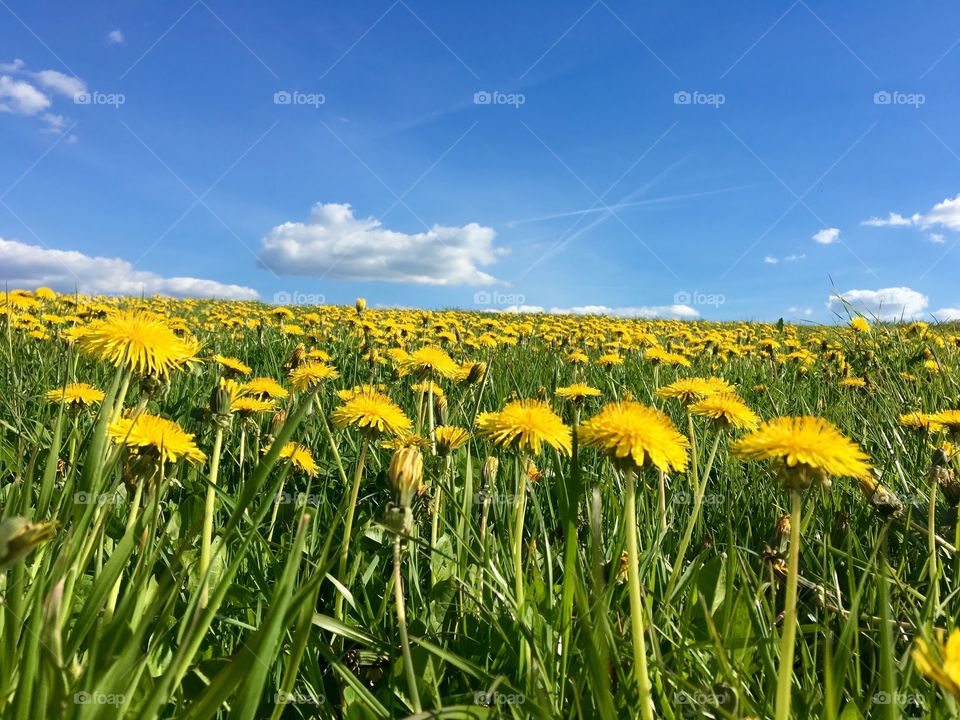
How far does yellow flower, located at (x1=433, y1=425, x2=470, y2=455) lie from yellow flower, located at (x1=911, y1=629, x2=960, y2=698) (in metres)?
1.28

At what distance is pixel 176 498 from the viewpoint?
240cm

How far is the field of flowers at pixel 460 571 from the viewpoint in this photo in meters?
0.84

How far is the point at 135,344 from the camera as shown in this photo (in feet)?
5.25

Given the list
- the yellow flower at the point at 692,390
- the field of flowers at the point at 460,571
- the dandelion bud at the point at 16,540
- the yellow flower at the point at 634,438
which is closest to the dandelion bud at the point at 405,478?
the field of flowers at the point at 460,571

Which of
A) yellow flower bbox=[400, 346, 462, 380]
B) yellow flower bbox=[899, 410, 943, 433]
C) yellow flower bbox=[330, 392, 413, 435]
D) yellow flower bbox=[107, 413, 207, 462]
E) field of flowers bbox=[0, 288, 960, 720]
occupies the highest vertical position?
yellow flower bbox=[400, 346, 462, 380]

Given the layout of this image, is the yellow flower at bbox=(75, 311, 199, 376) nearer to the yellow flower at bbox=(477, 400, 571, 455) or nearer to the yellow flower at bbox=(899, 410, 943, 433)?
the yellow flower at bbox=(477, 400, 571, 455)

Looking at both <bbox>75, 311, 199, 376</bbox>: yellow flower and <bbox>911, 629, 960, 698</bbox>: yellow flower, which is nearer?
<bbox>911, 629, 960, 698</bbox>: yellow flower

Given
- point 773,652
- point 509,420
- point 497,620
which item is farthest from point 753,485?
point 497,620

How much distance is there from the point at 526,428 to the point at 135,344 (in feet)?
3.52

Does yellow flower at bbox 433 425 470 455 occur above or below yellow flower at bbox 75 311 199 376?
below

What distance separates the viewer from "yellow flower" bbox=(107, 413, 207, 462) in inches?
57.3

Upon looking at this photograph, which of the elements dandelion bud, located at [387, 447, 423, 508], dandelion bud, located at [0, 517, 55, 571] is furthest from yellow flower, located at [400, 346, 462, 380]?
dandelion bud, located at [0, 517, 55, 571]

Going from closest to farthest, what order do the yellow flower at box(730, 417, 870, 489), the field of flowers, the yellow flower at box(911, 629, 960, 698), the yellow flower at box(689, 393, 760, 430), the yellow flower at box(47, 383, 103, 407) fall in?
the yellow flower at box(911, 629, 960, 698) → the field of flowers → the yellow flower at box(730, 417, 870, 489) → the yellow flower at box(689, 393, 760, 430) → the yellow flower at box(47, 383, 103, 407)

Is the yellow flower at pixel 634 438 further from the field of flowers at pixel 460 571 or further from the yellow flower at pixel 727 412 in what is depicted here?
the yellow flower at pixel 727 412
